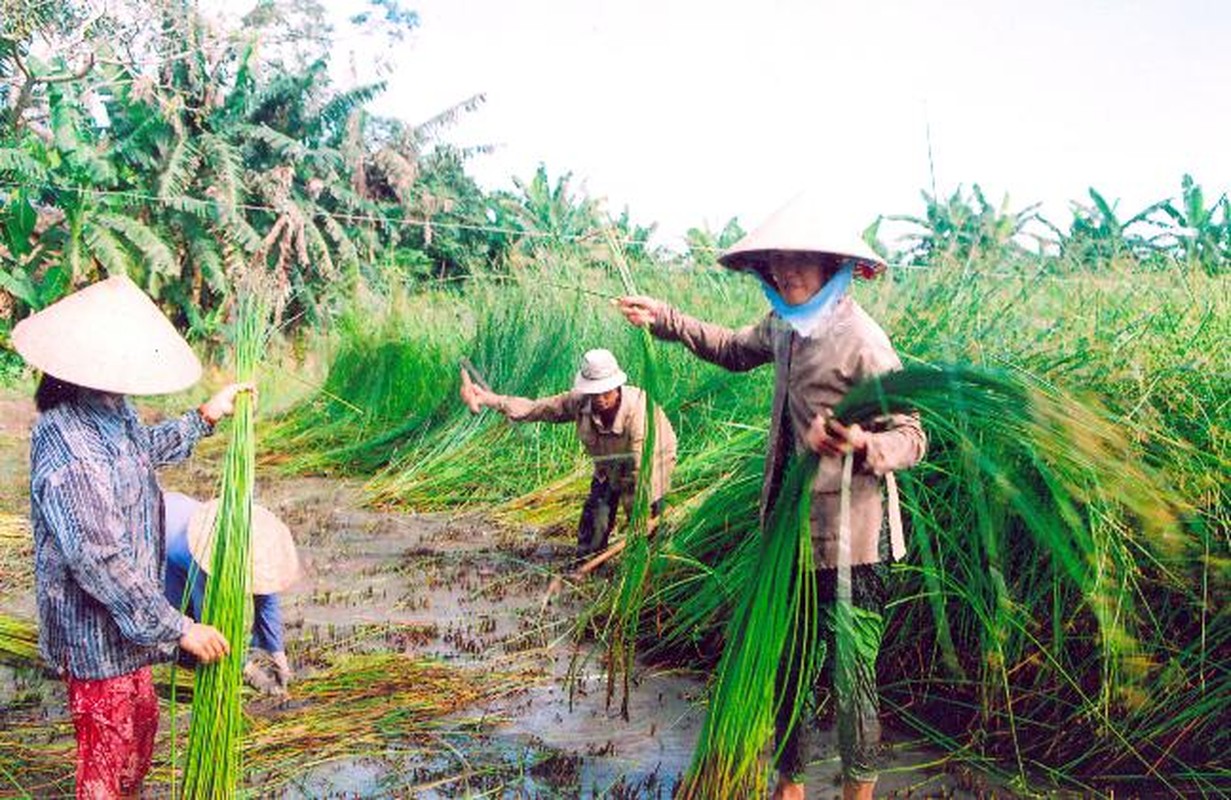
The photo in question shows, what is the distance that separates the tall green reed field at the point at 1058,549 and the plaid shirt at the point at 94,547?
1708 millimetres

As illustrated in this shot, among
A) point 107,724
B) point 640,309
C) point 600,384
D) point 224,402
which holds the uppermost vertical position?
point 640,309

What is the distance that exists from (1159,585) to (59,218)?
56.0 feet

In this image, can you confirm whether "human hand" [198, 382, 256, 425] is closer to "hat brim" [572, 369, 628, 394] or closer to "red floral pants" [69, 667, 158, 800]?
"red floral pants" [69, 667, 158, 800]

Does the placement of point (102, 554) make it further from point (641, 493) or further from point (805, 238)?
point (805, 238)

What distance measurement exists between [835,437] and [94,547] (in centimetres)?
164

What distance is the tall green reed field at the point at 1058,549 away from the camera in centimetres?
328

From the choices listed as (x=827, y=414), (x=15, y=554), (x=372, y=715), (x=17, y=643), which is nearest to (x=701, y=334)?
(x=827, y=414)

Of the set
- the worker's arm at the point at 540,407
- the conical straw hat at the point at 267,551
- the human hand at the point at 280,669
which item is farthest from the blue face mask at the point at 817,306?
the worker's arm at the point at 540,407

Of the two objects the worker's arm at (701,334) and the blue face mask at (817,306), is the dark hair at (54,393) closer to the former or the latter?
the worker's arm at (701,334)

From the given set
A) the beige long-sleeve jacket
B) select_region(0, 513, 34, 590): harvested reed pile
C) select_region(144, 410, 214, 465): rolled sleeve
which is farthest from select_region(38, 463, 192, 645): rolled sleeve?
select_region(0, 513, 34, 590): harvested reed pile

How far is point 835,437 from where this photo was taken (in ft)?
8.37

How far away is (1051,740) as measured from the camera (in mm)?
3547

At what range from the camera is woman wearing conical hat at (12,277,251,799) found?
2.48 m

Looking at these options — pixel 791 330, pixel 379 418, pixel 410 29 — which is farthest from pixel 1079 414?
pixel 410 29
